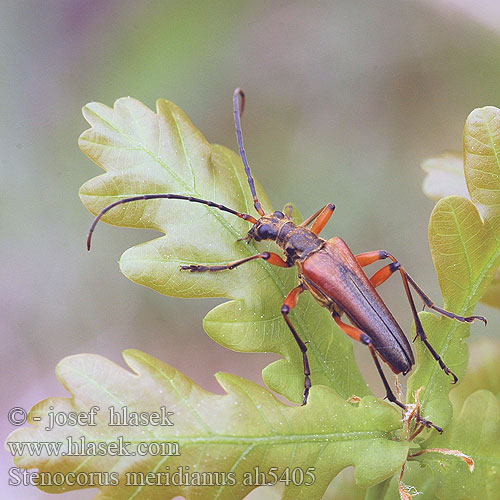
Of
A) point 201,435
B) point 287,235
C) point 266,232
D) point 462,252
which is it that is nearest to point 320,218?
point 287,235

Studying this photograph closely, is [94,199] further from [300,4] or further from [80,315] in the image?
[300,4]

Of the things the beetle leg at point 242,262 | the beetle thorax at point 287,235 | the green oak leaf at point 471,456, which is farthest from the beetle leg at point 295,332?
the green oak leaf at point 471,456

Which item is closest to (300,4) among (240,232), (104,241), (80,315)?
(104,241)

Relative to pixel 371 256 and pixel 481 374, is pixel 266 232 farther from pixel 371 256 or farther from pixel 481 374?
pixel 481 374

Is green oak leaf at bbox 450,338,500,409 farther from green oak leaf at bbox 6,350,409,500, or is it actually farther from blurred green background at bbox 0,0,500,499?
blurred green background at bbox 0,0,500,499

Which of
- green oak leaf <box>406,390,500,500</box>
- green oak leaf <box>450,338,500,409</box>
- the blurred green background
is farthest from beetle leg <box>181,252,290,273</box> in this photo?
the blurred green background

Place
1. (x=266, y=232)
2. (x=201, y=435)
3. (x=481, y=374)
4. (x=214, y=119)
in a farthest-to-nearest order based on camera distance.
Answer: (x=214, y=119), (x=481, y=374), (x=266, y=232), (x=201, y=435)
